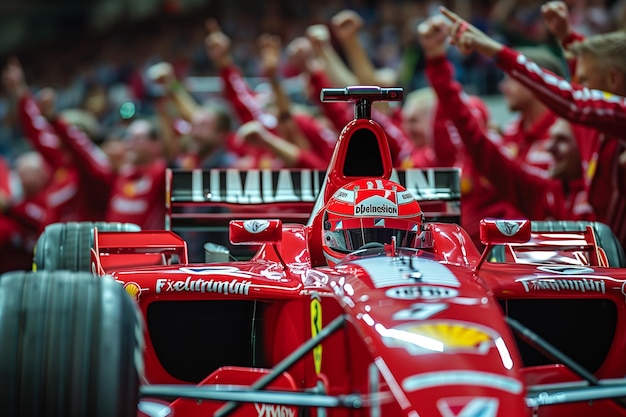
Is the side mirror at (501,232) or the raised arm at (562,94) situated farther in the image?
the raised arm at (562,94)

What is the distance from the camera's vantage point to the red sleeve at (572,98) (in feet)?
18.9

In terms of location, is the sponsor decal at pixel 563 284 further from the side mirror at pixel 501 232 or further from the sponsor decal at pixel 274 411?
the sponsor decal at pixel 274 411

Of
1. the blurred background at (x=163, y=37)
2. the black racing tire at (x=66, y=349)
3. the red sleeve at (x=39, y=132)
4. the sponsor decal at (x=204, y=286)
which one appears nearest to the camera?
the black racing tire at (x=66, y=349)

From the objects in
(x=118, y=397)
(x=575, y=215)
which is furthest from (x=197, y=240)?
(x=118, y=397)

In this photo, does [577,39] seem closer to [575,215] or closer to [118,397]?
[575,215]

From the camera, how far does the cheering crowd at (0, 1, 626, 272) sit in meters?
6.25

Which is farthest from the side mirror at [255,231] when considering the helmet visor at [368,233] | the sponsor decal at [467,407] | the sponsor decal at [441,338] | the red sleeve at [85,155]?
the red sleeve at [85,155]

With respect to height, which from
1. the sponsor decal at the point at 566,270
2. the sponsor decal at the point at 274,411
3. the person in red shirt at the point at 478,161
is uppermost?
the person in red shirt at the point at 478,161

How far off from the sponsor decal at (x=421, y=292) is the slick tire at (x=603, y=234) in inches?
87.4

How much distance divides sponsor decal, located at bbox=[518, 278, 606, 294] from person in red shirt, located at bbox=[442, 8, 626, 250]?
2063mm

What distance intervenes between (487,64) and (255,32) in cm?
599

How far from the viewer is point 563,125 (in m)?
6.92

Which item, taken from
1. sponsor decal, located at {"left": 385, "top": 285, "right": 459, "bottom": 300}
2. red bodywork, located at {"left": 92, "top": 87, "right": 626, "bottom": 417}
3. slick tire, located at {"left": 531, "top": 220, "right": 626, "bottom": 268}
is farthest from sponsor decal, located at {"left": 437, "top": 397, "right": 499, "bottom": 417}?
slick tire, located at {"left": 531, "top": 220, "right": 626, "bottom": 268}

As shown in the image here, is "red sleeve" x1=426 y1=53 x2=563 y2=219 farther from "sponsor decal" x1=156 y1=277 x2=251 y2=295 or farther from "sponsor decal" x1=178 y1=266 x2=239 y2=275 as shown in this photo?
"sponsor decal" x1=156 y1=277 x2=251 y2=295
